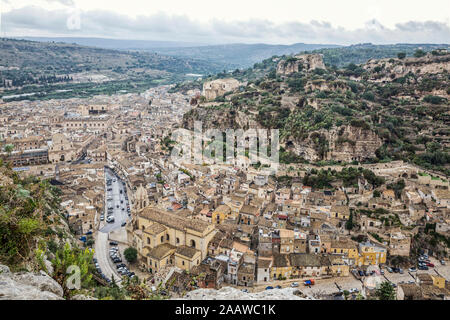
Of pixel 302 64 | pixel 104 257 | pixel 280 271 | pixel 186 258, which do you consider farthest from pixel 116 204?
pixel 302 64

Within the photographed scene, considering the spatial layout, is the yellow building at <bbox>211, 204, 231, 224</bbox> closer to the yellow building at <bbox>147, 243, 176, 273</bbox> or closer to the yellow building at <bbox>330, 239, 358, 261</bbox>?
the yellow building at <bbox>147, 243, 176, 273</bbox>

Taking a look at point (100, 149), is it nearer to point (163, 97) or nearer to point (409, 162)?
point (409, 162)

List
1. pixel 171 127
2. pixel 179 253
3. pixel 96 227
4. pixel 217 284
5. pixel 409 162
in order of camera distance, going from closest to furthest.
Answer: pixel 217 284
pixel 179 253
pixel 96 227
pixel 409 162
pixel 171 127

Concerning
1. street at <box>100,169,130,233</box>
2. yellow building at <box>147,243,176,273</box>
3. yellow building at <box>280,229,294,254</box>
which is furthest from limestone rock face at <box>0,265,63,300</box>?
street at <box>100,169,130,233</box>

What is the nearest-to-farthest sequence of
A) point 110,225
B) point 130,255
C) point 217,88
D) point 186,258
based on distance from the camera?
point 186,258 < point 130,255 < point 110,225 < point 217,88

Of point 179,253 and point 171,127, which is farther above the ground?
point 171,127

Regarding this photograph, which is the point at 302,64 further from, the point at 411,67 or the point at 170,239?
the point at 170,239

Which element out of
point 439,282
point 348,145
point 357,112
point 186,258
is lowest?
point 439,282
